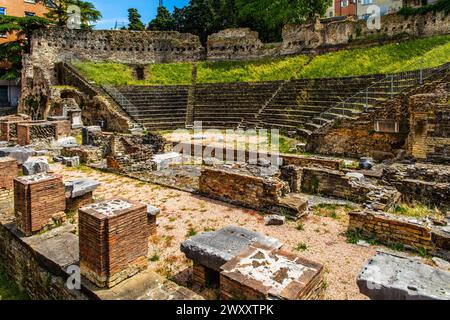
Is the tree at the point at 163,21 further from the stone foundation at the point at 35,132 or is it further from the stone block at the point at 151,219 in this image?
the stone block at the point at 151,219

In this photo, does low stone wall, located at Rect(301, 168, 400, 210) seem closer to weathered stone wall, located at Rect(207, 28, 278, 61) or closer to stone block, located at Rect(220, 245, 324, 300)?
stone block, located at Rect(220, 245, 324, 300)

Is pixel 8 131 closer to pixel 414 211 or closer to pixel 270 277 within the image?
pixel 270 277

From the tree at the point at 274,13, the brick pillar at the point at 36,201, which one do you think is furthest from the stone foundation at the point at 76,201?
the tree at the point at 274,13

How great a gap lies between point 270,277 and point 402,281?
1.34m

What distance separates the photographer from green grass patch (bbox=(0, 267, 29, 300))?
18.2 ft

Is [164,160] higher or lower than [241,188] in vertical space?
higher

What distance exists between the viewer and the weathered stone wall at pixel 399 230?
5312 millimetres

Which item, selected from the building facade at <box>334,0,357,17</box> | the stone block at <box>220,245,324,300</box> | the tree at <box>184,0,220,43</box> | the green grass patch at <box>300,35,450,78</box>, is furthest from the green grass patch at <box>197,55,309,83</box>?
the building facade at <box>334,0,357,17</box>

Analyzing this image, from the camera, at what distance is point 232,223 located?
268 inches

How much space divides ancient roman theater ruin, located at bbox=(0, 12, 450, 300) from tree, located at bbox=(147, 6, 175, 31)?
26728 millimetres

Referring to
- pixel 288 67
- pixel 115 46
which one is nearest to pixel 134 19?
pixel 115 46
